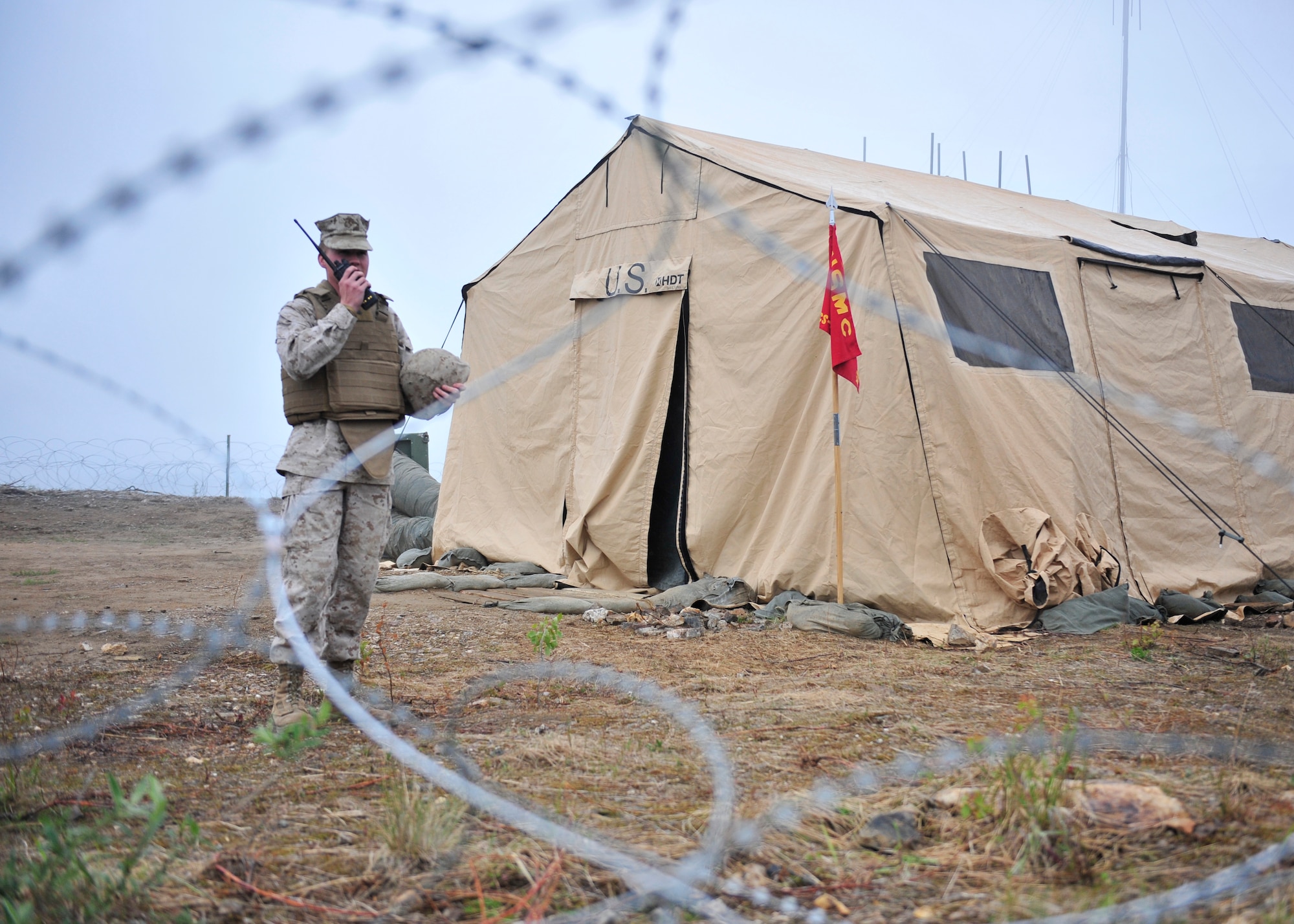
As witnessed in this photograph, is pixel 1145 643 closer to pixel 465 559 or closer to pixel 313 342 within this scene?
pixel 313 342

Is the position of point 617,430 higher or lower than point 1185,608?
higher

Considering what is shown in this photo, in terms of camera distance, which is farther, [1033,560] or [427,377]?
[1033,560]

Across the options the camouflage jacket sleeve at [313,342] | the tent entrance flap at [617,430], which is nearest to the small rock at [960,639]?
the tent entrance flap at [617,430]

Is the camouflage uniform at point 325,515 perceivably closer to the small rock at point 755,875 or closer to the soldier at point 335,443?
the soldier at point 335,443

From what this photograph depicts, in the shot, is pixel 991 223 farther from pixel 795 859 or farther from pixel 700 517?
pixel 795 859

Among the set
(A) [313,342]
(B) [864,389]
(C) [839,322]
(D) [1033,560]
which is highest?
(C) [839,322]

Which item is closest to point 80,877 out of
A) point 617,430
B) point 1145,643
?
point 1145,643

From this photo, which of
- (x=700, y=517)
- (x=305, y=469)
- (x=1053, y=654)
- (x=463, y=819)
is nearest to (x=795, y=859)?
(x=463, y=819)

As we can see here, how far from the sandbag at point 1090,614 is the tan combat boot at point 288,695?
3473 millimetres

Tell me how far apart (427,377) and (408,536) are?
548 cm

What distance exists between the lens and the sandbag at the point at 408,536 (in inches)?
328

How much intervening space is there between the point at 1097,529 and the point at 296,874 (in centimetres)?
466

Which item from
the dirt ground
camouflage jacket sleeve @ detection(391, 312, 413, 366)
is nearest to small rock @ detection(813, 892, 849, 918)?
the dirt ground

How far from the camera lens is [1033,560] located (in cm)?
486
